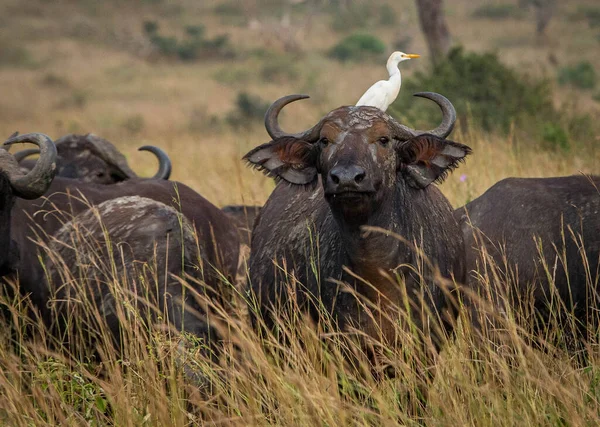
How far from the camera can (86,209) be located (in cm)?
701

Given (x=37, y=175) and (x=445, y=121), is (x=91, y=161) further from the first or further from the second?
(x=445, y=121)

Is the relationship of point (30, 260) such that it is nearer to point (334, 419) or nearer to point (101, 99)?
point (334, 419)

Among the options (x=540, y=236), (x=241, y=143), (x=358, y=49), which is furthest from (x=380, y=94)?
(x=358, y=49)

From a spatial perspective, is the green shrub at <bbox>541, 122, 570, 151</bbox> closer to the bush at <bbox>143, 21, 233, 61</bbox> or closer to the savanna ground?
the savanna ground

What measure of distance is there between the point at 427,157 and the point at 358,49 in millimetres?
36200

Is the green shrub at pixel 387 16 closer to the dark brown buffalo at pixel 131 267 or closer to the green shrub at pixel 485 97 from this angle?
the green shrub at pixel 485 97

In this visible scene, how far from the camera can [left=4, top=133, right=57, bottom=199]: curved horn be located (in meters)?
5.71

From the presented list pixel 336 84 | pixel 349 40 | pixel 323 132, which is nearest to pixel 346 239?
pixel 323 132

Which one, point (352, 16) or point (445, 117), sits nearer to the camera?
point (445, 117)

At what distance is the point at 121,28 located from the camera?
45.1m

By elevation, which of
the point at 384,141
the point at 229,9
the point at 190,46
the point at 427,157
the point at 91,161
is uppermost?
the point at 229,9

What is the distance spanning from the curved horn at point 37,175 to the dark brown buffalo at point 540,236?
2.58 m

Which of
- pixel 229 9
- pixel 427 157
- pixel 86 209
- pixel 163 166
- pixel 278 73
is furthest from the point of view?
pixel 229 9

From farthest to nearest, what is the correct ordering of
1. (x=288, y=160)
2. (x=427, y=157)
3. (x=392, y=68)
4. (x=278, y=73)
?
(x=278, y=73)
(x=392, y=68)
(x=288, y=160)
(x=427, y=157)
